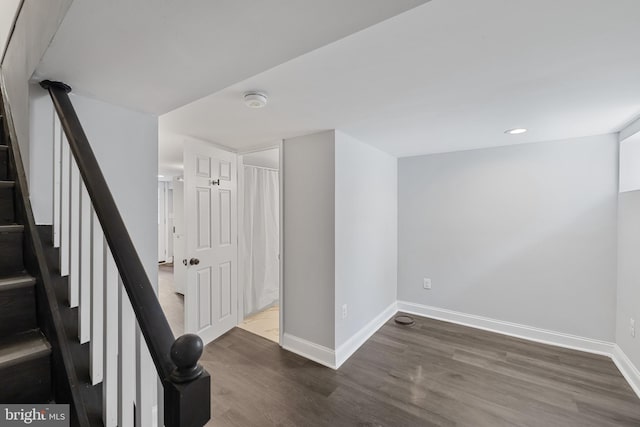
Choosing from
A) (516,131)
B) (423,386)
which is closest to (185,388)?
(423,386)

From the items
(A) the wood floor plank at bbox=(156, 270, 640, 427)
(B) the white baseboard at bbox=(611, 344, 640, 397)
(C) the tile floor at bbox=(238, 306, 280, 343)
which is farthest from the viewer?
(C) the tile floor at bbox=(238, 306, 280, 343)

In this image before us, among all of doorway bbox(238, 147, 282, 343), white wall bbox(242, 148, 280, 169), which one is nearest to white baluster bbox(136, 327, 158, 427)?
doorway bbox(238, 147, 282, 343)

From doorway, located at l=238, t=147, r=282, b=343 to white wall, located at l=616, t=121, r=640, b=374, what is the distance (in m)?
3.29

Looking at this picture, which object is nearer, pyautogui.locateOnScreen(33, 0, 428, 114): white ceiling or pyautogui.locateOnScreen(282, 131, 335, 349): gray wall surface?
pyautogui.locateOnScreen(33, 0, 428, 114): white ceiling

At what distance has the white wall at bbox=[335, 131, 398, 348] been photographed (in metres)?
2.49

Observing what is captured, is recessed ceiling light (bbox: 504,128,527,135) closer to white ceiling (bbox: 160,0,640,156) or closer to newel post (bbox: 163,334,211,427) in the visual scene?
white ceiling (bbox: 160,0,640,156)

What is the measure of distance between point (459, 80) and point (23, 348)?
2338 millimetres

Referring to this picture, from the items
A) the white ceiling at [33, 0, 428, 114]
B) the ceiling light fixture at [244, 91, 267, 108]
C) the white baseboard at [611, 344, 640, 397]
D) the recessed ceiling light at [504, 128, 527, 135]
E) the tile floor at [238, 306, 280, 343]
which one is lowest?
the tile floor at [238, 306, 280, 343]

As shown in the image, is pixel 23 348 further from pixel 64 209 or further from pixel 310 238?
pixel 310 238

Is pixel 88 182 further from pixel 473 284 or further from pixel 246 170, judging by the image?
pixel 473 284

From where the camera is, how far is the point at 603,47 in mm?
1214

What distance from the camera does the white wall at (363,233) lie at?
2.49 m

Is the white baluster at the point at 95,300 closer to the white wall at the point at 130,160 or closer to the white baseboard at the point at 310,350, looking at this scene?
the white wall at the point at 130,160

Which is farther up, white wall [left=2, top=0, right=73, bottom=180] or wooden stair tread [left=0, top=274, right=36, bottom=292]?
white wall [left=2, top=0, right=73, bottom=180]
